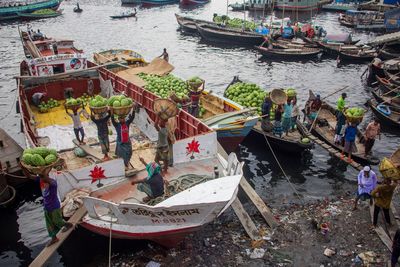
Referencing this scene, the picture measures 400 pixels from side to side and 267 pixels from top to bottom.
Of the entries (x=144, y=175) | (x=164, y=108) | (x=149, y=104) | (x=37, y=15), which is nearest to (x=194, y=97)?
(x=149, y=104)

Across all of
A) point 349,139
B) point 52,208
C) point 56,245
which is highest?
point 52,208

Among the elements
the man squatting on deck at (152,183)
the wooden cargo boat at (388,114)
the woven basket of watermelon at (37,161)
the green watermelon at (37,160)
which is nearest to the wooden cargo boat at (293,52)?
the wooden cargo boat at (388,114)

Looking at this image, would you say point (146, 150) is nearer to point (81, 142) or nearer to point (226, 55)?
point (81, 142)

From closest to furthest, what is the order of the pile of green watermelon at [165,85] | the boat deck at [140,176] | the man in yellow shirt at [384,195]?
1. the man in yellow shirt at [384,195]
2. the boat deck at [140,176]
3. the pile of green watermelon at [165,85]

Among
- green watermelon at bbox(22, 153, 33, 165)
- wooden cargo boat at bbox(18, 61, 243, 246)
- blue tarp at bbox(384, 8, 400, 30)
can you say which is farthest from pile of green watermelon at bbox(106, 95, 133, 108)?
blue tarp at bbox(384, 8, 400, 30)

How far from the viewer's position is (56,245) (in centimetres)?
785

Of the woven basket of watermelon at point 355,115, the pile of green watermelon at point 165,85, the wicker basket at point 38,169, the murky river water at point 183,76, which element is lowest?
the murky river water at point 183,76

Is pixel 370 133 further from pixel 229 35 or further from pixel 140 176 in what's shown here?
pixel 229 35

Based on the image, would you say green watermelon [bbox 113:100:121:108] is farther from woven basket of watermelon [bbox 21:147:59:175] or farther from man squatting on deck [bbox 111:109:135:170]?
woven basket of watermelon [bbox 21:147:59:175]

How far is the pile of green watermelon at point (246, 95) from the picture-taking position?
1473 centimetres

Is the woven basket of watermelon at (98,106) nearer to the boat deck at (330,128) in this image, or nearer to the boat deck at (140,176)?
the boat deck at (140,176)

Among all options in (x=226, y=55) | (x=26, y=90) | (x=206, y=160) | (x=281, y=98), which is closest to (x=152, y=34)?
(x=226, y=55)

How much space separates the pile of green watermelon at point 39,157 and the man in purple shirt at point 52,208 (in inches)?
12.8

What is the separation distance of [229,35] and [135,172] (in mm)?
27826
